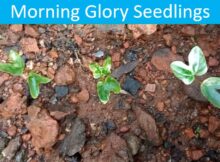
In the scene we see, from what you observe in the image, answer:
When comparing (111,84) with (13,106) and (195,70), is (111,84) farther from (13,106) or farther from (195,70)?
(13,106)

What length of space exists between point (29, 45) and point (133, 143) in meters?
0.55

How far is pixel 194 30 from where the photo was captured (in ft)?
6.05

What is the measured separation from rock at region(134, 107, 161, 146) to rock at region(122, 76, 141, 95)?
9cm

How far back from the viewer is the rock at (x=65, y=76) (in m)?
1.85

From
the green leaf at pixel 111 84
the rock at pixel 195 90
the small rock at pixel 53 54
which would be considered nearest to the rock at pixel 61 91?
the small rock at pixel 53 54

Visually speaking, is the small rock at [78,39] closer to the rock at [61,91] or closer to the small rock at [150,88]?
the rock at [61,91]

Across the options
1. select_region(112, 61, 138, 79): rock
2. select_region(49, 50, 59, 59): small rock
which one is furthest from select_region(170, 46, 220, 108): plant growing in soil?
select_region(49, 50, 59, 59): small rock

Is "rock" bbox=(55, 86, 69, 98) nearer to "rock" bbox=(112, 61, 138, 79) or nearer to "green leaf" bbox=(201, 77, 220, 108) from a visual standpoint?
"rock" bbox=(112, 61, 138, 79)

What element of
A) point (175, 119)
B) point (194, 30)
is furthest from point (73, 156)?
point (194, 30)

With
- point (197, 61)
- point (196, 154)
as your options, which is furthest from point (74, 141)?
point (197, 61)

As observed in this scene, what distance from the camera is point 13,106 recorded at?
183 cm

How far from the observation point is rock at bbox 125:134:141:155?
1773 millimetres

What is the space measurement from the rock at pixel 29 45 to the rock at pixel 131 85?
0.36 metres

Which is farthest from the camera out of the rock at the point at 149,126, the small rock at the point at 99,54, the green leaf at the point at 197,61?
the small rock at the point at 99,54
